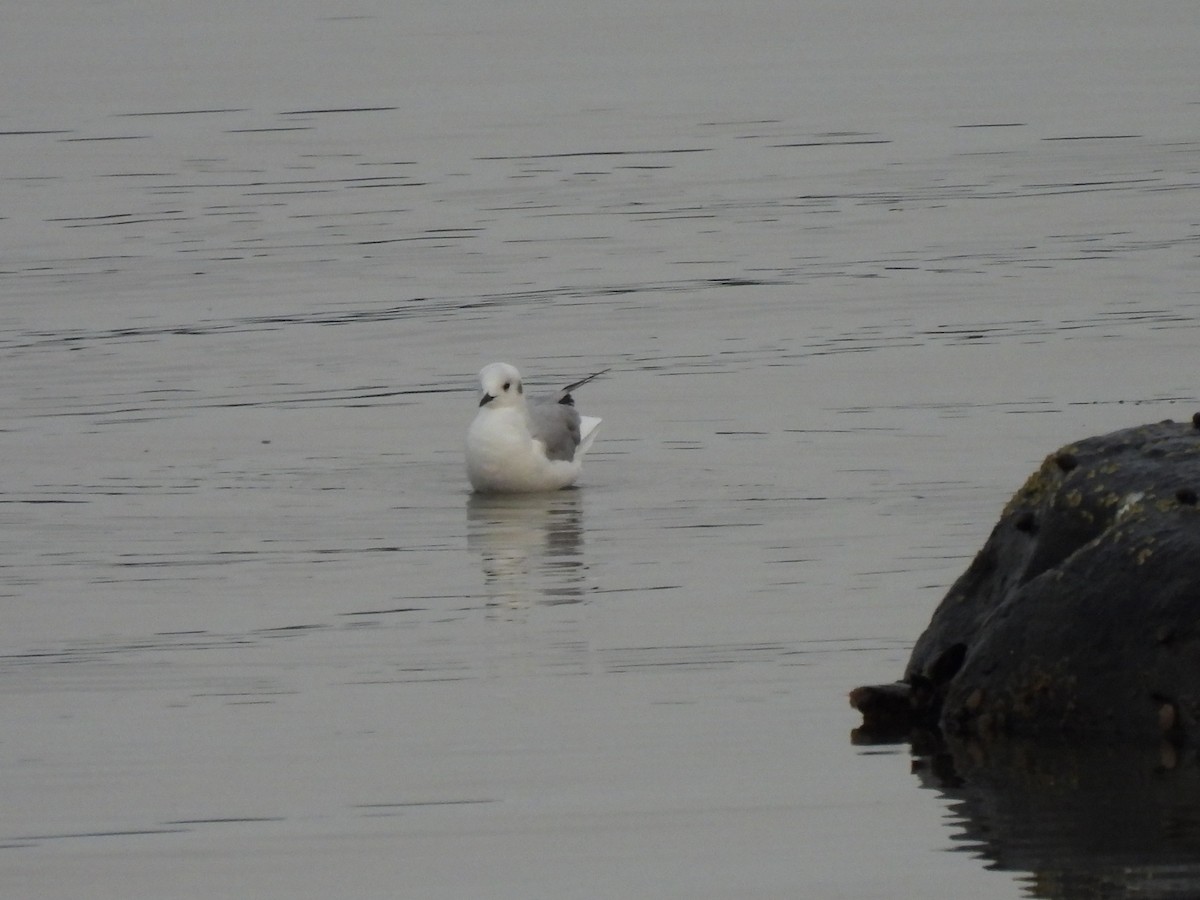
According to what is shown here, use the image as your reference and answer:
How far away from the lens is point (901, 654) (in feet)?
32.6

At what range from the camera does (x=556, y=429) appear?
1504 cm

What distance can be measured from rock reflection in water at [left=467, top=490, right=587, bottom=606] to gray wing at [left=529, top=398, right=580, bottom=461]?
0.76 ft

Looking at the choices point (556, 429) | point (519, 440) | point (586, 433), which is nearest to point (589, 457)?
point (586, 433)

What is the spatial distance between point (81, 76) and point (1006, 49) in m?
12.7

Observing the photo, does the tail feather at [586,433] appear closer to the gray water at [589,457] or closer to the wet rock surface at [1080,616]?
the gray water at [589,457]

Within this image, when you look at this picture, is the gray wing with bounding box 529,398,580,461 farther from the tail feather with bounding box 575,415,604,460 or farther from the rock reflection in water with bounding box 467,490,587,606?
the rock reflection in water with bounding box 467,490,587,606

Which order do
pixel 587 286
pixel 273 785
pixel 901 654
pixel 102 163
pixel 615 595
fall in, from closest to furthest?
1. pixel 273 785
2. pixel 901 654
3. pixel 615 595
4. pixel 587 286
5. pixel 102 163

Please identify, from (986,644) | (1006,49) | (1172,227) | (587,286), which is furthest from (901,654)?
(1006,49)

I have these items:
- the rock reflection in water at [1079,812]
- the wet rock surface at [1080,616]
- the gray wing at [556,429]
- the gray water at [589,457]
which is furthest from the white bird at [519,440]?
the rock reflection in water at [1079,812]

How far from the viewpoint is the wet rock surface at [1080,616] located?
8273mm

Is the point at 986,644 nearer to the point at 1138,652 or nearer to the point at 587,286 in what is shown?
the point at 1138,652

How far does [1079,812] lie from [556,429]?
7542 mm

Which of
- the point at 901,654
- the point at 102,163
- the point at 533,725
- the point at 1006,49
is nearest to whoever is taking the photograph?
the point at 533,725

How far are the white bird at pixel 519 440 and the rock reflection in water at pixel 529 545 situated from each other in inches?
3.6
